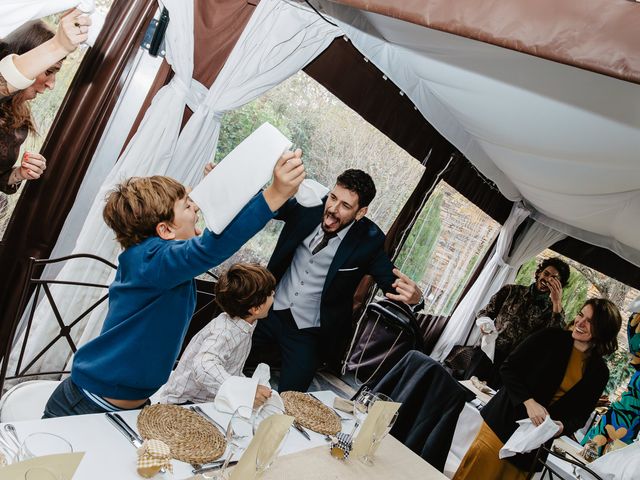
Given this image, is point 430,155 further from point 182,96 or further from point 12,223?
point 12,223

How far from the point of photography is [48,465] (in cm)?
86

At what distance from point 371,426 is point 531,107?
1310 millimetres

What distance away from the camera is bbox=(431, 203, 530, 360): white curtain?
6629 millimetres

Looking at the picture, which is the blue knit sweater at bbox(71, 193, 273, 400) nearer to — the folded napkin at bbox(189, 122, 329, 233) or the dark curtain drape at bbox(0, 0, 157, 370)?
the folded napkin at bbox(189, 122, 329, 233)

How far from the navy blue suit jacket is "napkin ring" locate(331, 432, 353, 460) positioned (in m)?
1.28

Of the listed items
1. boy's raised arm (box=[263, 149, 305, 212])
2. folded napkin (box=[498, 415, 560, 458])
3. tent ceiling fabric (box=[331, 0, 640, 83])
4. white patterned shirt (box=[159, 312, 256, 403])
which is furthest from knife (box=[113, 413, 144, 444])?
folded napkin (box=[498, 415, 560, 458])

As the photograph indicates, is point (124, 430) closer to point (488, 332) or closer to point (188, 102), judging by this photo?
point (188, 102)

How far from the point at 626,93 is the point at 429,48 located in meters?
0.78

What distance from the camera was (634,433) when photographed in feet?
12.7

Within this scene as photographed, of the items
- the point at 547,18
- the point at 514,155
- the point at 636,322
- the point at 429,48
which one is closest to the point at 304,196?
the point at 429,48

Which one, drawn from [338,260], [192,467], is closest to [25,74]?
[192,467]

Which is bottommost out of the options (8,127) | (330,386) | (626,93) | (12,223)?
(330,386)

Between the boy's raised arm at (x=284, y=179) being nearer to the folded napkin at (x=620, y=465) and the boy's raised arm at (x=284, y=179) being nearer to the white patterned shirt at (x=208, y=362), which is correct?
the white patterned shirt at (x=208, y=362)

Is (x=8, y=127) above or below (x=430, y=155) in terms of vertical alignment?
below
